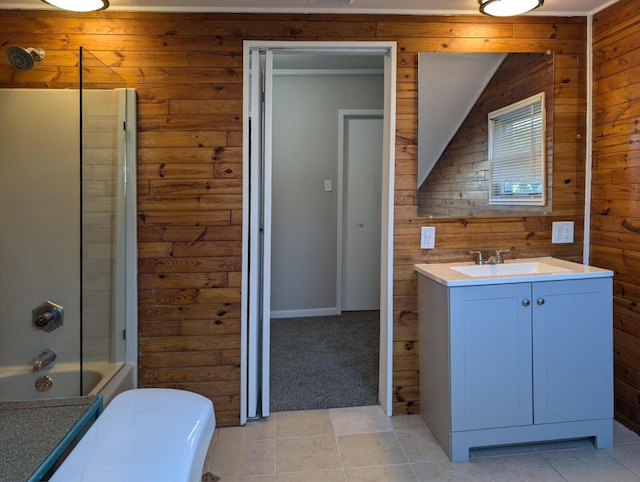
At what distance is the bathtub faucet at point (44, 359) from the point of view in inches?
83.7

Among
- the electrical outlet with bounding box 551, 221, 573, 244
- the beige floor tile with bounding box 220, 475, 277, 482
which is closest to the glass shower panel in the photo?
the beige floor tile with bounding box 220, 475, 277, 482

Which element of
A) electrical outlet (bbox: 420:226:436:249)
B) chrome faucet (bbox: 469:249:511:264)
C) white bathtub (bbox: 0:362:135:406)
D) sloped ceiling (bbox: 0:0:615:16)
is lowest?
white bathtub (bbox: 0:362:135:406)

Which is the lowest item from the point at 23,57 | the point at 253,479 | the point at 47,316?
the point at 253,479

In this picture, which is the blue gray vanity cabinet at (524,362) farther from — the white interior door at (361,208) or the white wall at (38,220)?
the white interior door at (361,208)

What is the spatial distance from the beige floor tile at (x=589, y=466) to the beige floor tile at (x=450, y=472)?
353mm

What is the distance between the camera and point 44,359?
2145 millimetres

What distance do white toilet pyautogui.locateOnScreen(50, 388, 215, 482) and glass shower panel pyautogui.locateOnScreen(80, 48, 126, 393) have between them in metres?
1.04

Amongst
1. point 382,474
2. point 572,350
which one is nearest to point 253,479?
point 382,474

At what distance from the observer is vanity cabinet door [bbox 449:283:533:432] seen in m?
1.90

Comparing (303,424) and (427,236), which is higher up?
(427,236)

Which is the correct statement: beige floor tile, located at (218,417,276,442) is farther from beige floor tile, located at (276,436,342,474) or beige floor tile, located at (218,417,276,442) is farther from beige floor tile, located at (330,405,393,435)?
beige floor tile, located at (330,405,393,435)

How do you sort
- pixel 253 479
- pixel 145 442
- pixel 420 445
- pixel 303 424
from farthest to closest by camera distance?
1. pixel 303 424
2. pixel 420 445
3. pixel 253 479
4. pixel 145 442

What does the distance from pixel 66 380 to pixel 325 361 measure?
1.67 meters

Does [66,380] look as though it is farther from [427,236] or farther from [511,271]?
[511,271]
